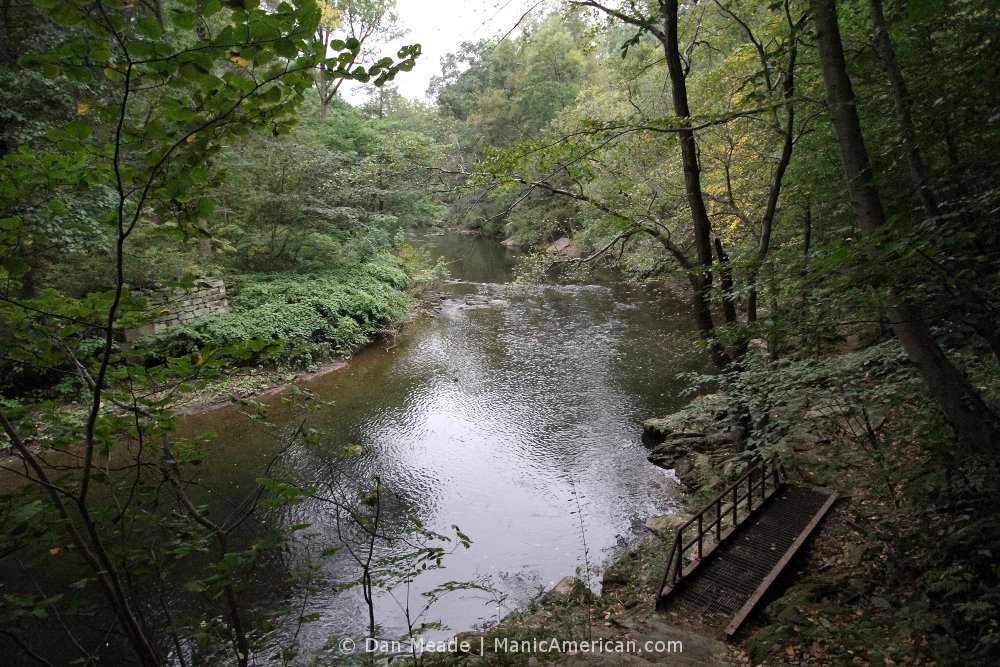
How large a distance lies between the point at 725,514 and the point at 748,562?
708 millimetres

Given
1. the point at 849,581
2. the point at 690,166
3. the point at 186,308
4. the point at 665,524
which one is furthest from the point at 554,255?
the point at 186,308

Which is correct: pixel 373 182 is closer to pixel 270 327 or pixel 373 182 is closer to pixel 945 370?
pixel 270 327

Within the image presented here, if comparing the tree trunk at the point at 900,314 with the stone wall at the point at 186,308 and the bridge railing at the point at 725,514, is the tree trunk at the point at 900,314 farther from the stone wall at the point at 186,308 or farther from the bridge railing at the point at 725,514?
the stone wall at the point at 186,308

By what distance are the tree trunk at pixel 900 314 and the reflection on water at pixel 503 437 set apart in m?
3.95

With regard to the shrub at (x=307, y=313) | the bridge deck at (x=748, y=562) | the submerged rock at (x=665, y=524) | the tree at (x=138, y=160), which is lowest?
the submerged rock at (x=665, y=524)

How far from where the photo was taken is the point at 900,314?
352 cm

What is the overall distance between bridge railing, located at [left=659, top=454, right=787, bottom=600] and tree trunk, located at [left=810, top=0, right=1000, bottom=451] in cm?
220

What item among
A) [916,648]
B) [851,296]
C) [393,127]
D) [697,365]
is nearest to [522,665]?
[916,648]

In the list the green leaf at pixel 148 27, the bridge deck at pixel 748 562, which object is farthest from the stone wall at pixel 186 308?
the green leaf at pixel 148 27

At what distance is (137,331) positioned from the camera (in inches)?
477

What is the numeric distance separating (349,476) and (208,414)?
446 centimetres

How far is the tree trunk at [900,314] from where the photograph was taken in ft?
11.6

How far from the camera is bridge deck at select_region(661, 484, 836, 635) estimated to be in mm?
5074

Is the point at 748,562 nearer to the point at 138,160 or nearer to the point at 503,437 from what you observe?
the point at 503,437
